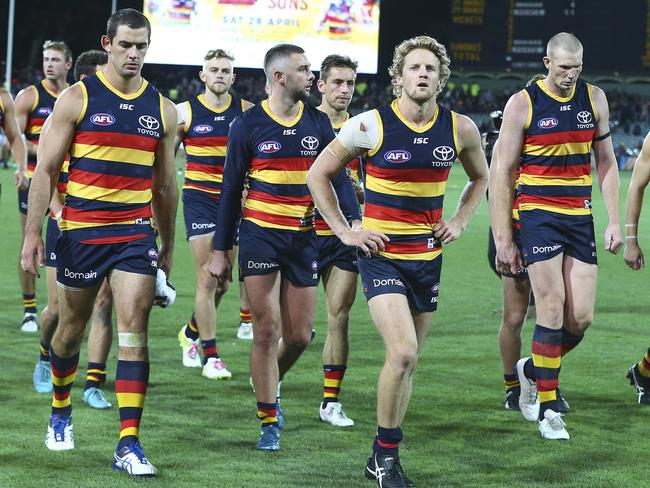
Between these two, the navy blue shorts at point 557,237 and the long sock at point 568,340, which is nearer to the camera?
the navy blue shorts at point 557,237

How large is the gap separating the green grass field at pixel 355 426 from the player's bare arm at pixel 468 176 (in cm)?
123

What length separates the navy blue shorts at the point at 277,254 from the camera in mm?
6883

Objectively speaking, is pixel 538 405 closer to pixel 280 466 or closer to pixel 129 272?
pixel 280 466

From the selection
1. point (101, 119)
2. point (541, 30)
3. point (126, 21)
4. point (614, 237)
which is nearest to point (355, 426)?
point (614, 237)

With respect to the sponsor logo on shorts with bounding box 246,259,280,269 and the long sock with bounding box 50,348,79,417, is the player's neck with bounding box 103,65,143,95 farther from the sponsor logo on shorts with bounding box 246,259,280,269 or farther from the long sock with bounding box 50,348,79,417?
the long sock with bounding box 50,348,79,417

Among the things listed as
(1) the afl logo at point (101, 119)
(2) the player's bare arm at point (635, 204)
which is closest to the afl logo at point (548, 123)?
(2) the player's bare arm at point (635, 204)

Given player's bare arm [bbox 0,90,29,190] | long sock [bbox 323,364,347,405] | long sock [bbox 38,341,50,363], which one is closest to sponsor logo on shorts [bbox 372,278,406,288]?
long sock [bbox 323,364,347,405]

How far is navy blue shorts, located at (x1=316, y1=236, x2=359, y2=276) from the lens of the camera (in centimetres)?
790

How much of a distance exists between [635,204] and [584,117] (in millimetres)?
726

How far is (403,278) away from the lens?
6270 mm

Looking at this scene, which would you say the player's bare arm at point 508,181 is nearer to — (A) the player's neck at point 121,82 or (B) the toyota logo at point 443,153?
(B) the toyota logo at point 443,153

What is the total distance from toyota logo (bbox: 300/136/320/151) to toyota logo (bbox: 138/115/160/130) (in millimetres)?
999

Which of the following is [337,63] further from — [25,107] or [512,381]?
[25,107]

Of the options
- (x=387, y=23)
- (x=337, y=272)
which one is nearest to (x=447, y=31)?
(x=387, y=23)
